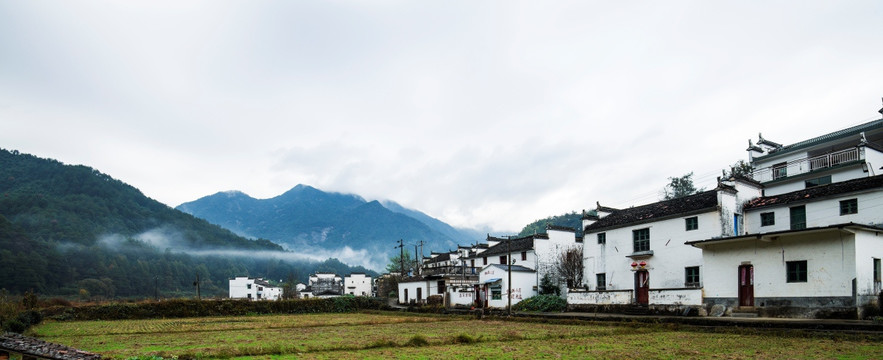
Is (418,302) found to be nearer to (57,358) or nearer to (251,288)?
(57,358)

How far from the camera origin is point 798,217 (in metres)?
27.4

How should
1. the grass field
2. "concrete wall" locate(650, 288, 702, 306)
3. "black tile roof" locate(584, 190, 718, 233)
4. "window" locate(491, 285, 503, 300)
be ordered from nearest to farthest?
the grass field, "concrete wall" locate(650, 288, 702, 306), "black tile roof" locate(584, 190, 718, 233), "window" locate(491, 285, 503, 300)

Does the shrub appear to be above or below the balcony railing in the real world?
below

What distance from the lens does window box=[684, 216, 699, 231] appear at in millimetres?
29695

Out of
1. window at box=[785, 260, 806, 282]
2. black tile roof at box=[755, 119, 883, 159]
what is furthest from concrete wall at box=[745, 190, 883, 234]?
black tile roof at box=[755, 119, 883, 159]

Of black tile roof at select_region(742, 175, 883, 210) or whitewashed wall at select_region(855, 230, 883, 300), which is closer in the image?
whitewashed wall at select_region(855, 230, 883, 300)

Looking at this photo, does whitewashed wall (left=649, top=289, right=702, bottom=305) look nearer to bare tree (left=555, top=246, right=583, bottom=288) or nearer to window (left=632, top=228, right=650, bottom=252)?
window (left=632, top=228, right=650, bottom=252)

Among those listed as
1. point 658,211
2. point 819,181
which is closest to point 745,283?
point 658,211

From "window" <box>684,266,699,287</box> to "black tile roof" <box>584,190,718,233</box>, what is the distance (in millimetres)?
3108

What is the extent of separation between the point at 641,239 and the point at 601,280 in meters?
4.44

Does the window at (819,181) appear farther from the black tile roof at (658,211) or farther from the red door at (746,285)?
the red door at (746,285)

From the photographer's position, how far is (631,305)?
93.9 feet

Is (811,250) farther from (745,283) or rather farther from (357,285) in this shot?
(357,285)

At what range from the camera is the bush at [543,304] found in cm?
3431
